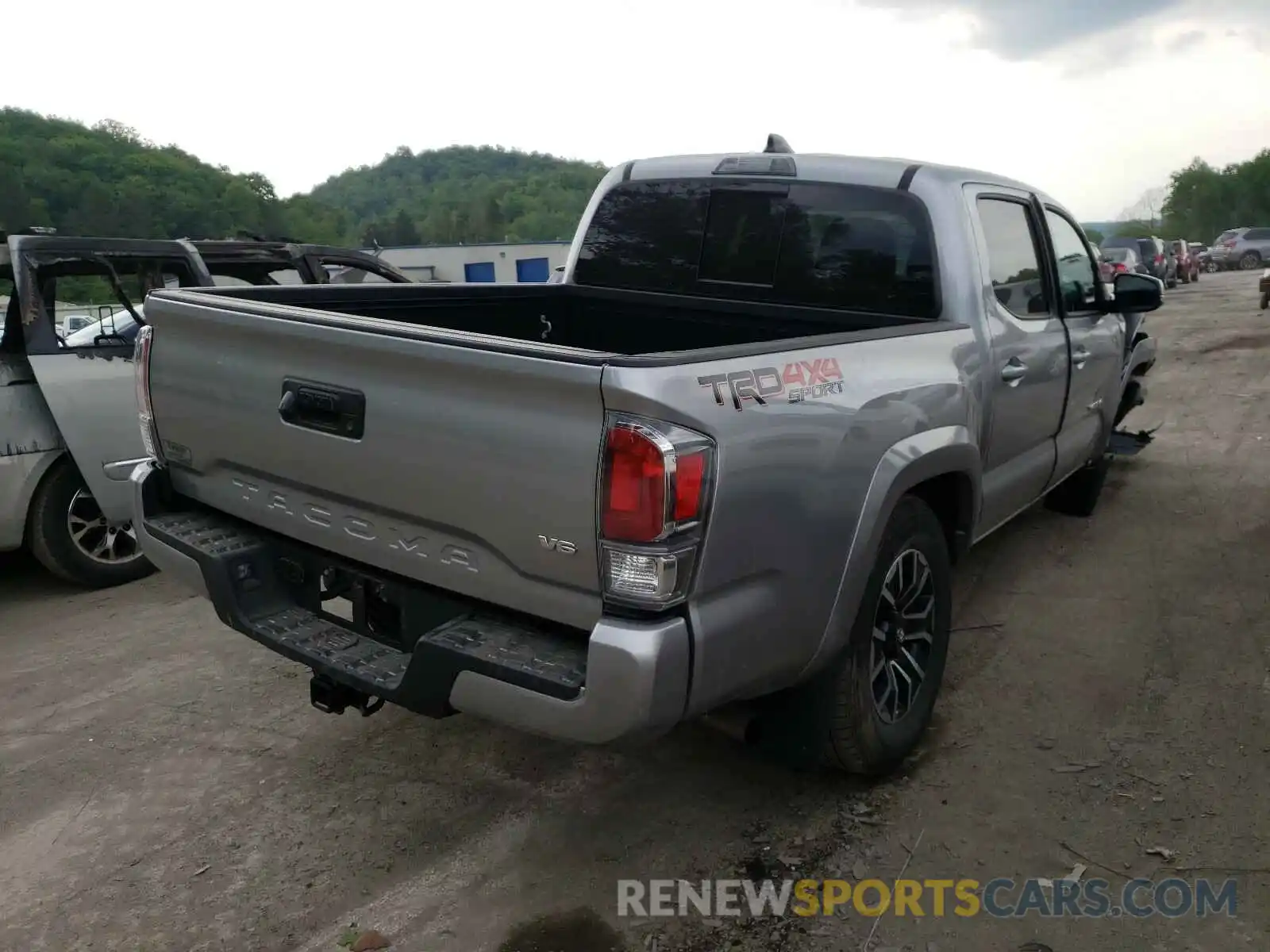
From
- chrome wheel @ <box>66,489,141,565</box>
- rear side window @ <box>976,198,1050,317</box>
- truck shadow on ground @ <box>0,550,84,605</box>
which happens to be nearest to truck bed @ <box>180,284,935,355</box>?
rear side window @ <box>976,198,1050,317</box>

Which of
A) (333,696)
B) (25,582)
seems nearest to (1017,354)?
(333,696)

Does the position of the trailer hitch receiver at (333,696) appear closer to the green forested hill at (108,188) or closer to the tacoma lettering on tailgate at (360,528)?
the tacoma lettering on tailgate at (360,528)

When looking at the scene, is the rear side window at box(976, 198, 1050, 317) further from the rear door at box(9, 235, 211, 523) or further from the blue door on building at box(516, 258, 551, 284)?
the blue door on building at box(516, 258, 551, 284)

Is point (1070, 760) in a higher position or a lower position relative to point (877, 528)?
lower

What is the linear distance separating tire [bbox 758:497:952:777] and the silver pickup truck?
0.5 inches

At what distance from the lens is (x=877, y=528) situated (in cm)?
283

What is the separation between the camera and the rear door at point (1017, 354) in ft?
12.8

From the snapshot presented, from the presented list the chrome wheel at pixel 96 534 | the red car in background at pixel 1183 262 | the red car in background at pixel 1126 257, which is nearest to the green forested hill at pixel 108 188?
the red car in background at pixel 1126 257

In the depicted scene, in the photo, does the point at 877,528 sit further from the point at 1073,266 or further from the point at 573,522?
the point at 1073,266

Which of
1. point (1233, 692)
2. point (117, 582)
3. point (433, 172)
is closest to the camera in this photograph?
point (1233, 692)

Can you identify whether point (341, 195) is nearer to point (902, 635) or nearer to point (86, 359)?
point (86, 359)

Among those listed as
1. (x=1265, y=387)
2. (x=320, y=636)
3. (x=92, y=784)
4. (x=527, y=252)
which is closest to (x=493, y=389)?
(x=320, y=636)

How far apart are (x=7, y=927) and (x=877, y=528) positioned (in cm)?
266

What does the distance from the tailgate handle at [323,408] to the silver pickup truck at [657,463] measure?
0.01m
